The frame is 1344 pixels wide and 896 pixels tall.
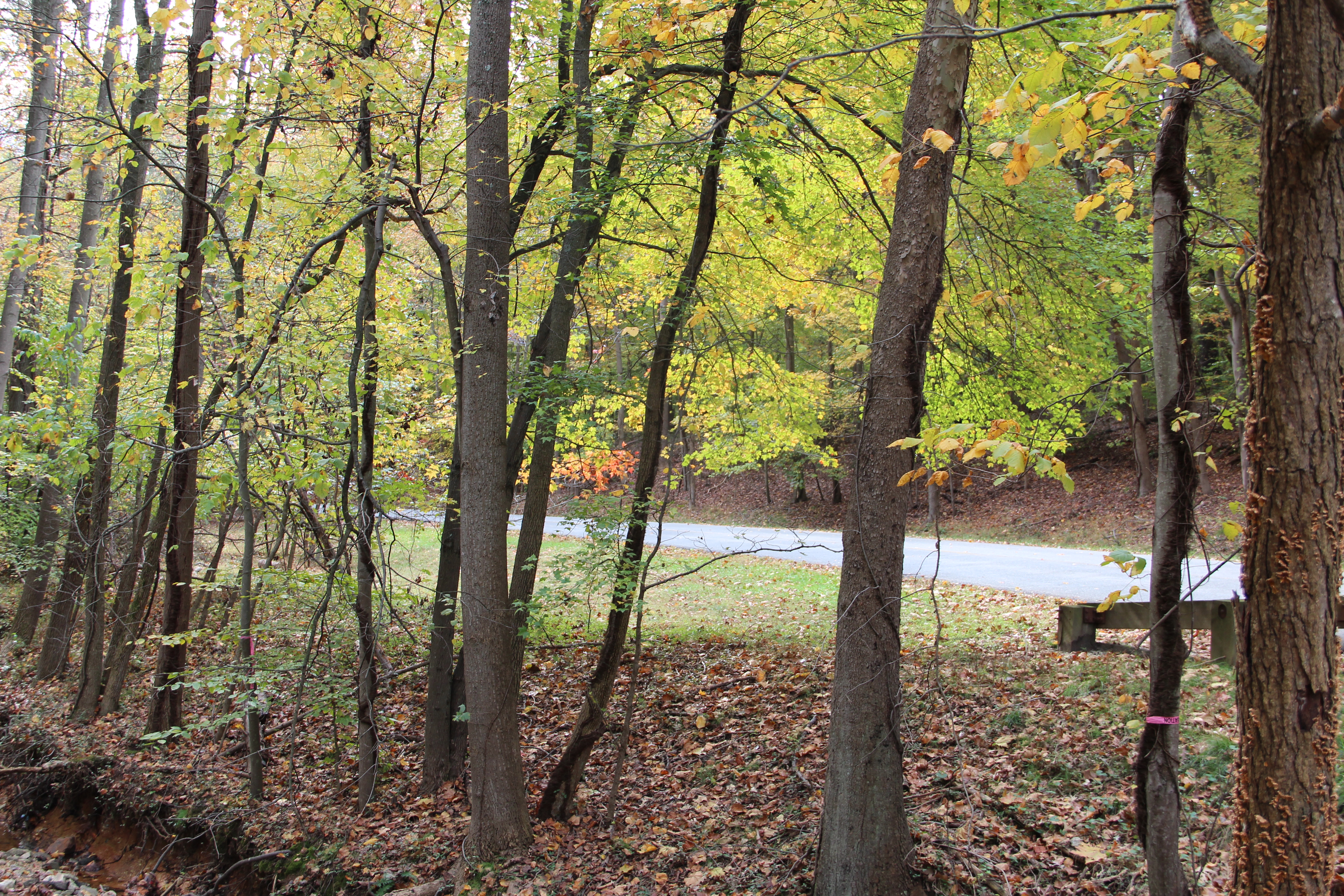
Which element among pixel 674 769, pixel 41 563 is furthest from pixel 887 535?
pixel 41 563

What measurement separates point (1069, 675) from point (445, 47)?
8.33m

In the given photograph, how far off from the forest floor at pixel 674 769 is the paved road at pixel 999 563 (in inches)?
51.8

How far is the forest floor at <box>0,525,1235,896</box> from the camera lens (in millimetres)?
4652

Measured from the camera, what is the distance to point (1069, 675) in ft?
22.0

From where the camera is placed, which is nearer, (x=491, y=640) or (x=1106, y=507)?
(x=491, y=640)

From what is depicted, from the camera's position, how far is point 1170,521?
3.34 meters

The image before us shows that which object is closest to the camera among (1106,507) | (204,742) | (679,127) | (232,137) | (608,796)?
(232,137)

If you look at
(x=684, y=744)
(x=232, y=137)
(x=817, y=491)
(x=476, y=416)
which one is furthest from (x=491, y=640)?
(x=817, y=491)

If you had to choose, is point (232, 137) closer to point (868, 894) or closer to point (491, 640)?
point (491, 640)

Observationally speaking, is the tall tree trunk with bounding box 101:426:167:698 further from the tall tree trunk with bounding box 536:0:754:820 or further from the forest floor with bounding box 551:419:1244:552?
the forest floor with bounding box 551:419:1244:552

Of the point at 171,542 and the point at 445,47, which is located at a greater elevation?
the point at 445,47

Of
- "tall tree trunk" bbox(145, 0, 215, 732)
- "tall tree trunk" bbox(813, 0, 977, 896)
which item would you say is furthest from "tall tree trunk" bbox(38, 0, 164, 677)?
"tall tree trunk" bbox(813, 0, 977, 896)

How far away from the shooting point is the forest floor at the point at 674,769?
15.3 feet

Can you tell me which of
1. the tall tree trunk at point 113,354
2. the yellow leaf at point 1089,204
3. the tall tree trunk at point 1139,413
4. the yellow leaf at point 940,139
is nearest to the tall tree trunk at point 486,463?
the yellow leaf at point 940,139
